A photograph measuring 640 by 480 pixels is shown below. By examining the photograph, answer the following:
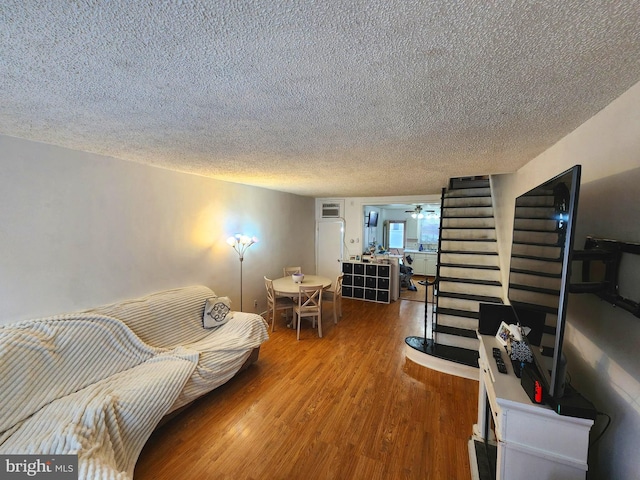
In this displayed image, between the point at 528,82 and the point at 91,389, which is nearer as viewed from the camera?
the point at 528,82

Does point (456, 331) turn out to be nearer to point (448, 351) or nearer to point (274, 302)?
point (448, 351)

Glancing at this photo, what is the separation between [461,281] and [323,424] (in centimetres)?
265

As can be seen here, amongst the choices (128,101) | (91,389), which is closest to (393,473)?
(91,389)

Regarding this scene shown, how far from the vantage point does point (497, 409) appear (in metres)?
1.30

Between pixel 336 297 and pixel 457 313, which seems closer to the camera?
pixel 457 313

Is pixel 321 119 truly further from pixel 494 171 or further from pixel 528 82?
pixel 494 171

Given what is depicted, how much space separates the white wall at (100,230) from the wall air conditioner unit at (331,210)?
2751mm

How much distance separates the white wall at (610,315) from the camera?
113 centimetres

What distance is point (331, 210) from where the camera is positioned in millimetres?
6492

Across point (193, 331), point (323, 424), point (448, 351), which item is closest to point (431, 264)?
point (448, 351)

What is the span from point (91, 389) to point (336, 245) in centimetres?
510

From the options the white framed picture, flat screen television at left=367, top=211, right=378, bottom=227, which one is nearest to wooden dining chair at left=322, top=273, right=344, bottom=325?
flat screen television at left=367, top=211, right=378, bottom=227

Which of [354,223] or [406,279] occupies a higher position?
[354,223]

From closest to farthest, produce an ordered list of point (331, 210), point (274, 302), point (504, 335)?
point (504, 335)
point (274, 302)
point (331, 210)
